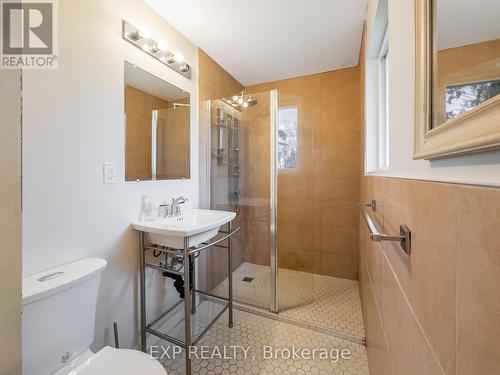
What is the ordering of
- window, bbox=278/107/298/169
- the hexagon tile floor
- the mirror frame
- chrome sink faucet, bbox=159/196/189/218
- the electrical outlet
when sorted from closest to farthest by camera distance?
the mirror frame, the electrical outlet, the hexagon tile floor, chrome sink faucet, bbox=159/196/189/218, window, bbox=278/107/298/169

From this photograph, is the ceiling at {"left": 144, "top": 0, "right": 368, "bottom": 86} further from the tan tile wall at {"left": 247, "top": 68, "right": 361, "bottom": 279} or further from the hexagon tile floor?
the hexagon tile floor

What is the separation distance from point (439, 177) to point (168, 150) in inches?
66.1

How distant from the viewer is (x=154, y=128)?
160cm

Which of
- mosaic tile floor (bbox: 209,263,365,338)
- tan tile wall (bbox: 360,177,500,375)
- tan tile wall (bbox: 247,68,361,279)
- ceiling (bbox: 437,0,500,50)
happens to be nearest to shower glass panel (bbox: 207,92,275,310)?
mosaic tile floor (bbox: 209,263,365,338)

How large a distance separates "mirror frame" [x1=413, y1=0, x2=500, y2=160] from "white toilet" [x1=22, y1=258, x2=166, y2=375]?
119 centimetres

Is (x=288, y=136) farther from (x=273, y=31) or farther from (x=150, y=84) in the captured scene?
(x=150, y=84)

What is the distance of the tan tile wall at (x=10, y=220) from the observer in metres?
0.42

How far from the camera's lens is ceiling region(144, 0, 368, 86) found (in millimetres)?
1553

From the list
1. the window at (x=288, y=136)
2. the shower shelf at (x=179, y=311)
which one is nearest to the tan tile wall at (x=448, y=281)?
Result: the shower shelf at (x=179, y=311)

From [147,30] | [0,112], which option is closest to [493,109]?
[0,112]

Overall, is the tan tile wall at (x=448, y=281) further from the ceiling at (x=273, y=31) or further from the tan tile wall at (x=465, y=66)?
the ceiling at (x=273, y=31)

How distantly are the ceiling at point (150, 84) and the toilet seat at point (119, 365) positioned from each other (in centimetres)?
147

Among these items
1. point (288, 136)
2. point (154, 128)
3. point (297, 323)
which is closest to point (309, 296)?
point (297, 323)

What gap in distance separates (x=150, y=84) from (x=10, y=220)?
4.58 feet
